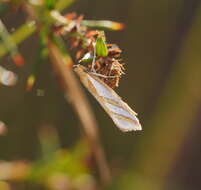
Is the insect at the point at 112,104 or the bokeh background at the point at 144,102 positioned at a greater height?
the insect at the point at 112,104

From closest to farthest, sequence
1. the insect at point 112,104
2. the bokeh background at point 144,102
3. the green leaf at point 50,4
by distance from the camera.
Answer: the insect at point 112,104, the green leaf at point 50,4, the bokeh background at point 144,102

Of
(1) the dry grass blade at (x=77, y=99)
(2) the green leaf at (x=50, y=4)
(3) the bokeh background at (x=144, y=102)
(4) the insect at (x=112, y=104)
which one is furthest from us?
(3) the bokeh background at (x=144, y=102)

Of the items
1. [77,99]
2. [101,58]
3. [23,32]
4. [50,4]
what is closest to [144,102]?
[77,99]

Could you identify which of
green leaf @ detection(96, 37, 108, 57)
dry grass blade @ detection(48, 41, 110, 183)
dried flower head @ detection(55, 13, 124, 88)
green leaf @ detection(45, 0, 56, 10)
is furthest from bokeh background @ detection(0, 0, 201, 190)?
green leaf @ detection(96, 37, 108, 57)

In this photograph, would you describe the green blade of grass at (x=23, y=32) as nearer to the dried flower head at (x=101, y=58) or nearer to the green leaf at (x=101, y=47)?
the dried flower head at (x=101, y=58)

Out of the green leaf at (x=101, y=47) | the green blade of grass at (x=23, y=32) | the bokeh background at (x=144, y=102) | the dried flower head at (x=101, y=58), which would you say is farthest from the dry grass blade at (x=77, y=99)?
the bokeh background at (x=144, y=102)

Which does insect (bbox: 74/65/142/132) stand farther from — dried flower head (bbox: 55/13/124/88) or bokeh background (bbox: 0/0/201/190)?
bokeh background (bbox: 0/0/201/190)

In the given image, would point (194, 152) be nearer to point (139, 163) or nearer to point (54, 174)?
point (139, 163)

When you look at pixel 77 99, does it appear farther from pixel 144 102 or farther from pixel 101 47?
pixel 144 102
